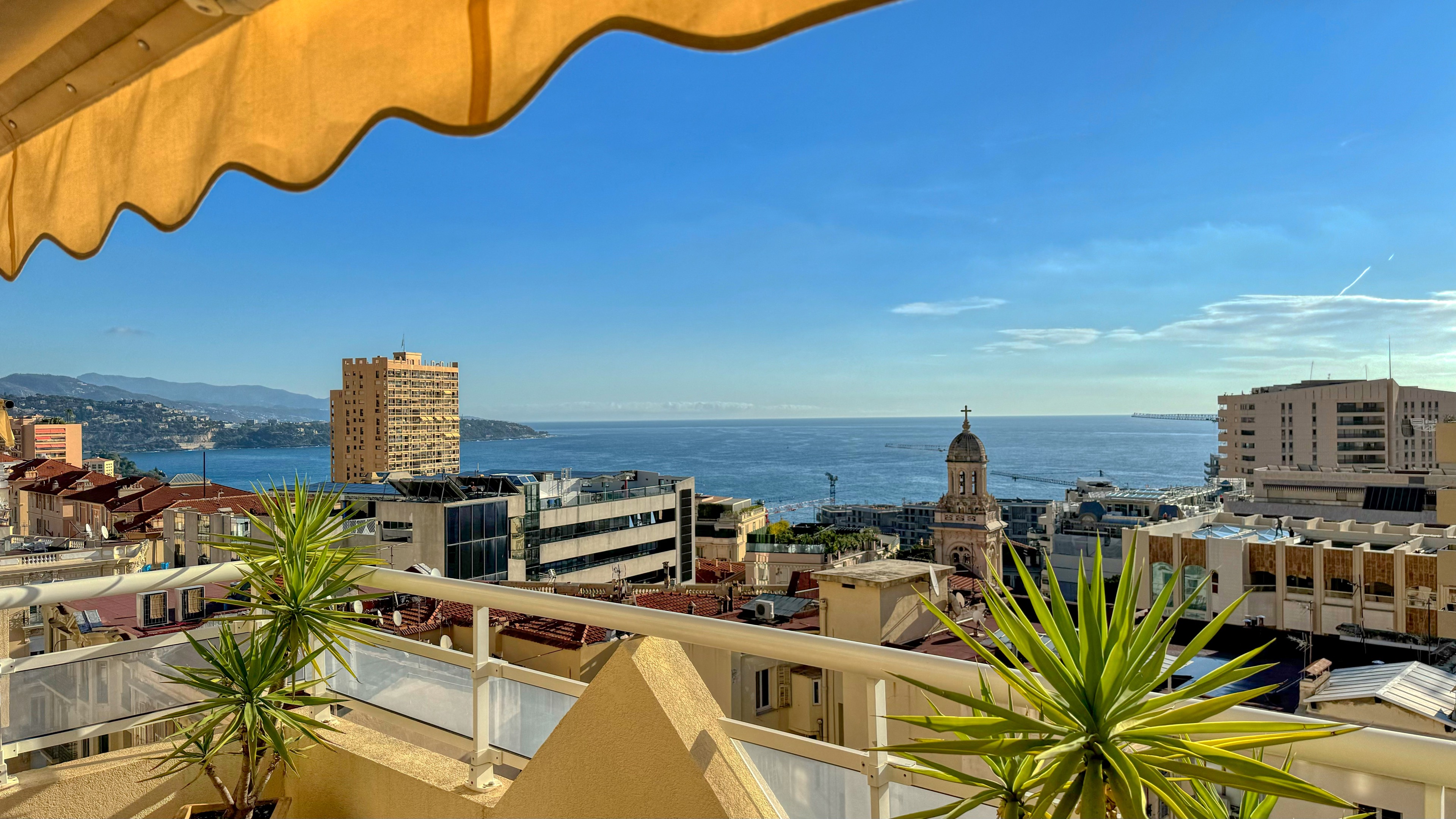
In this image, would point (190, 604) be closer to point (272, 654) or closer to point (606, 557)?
point (272, 654)

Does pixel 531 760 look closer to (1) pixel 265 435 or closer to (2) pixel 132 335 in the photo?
(2) pixel 132 335

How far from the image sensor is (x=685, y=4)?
0.71 meters

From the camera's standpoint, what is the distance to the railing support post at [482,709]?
80.0 inches

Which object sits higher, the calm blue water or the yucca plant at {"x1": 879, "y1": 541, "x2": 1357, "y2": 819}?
the yucca plant at {"x1": 879, "y1": 541, "x2": 1357, "y2": 819}

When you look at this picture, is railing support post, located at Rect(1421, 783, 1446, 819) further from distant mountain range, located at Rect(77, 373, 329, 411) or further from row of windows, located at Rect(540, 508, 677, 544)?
distant mountain range, located at Rect(77, 373, 329, 411)

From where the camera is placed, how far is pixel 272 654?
222 centimetres

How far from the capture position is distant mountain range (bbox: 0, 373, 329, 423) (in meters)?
44.0

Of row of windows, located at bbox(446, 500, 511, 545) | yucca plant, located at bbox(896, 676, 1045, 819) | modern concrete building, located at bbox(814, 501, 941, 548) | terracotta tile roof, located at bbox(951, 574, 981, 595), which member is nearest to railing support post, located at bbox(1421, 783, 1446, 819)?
yucca plant, located at bbox(896, 676, 1045, 819)

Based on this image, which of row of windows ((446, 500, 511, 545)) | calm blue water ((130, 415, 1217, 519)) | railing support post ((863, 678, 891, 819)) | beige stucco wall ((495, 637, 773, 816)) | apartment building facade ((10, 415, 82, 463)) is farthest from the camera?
calm blue water ((130, 415, 1217, 519))

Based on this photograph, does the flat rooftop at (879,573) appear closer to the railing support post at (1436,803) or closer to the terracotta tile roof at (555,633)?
the terracotta tile roof at (555,633)

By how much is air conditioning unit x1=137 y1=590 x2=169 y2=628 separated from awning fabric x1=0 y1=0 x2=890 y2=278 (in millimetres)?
2912

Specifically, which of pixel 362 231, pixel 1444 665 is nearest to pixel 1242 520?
pixel 1444 665

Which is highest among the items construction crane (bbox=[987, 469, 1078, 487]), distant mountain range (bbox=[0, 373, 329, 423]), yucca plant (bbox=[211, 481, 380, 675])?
distant mountain range (bbox=[0, 373, 329, 423])

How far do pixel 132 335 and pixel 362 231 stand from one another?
21.7 m
